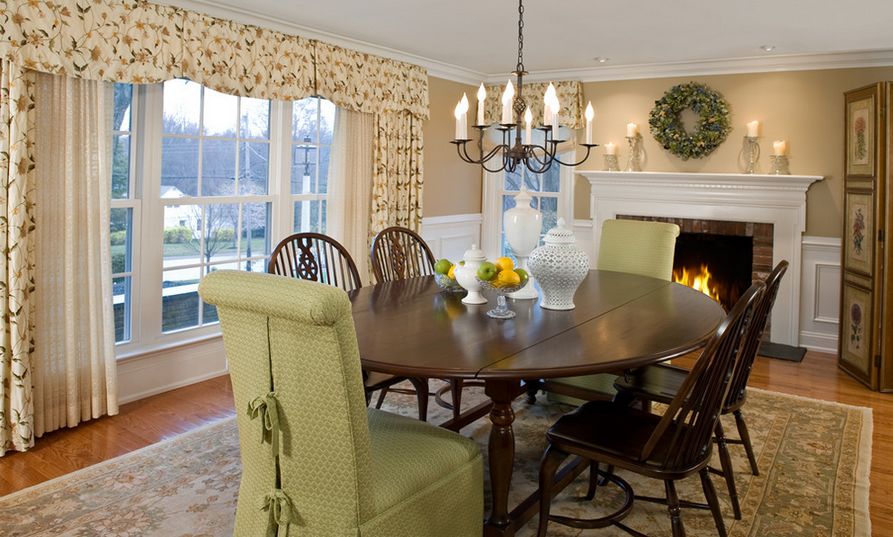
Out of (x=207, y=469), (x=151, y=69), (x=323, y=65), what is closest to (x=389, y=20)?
(x=323, y=65)

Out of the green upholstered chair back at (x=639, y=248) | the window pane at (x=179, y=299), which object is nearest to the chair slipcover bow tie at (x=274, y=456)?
the window pane at (x=179, y=299)

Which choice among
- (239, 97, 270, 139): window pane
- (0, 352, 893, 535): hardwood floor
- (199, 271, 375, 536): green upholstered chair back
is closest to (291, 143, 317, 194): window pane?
(239, 97, 270, 139): window pane

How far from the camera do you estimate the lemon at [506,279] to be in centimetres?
257

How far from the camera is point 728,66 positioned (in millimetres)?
5426

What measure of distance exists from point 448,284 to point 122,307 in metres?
2.07

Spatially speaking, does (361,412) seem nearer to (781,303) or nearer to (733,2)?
(733,2)

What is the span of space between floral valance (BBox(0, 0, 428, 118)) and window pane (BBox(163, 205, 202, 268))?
0.77 metres

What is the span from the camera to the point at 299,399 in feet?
5.72

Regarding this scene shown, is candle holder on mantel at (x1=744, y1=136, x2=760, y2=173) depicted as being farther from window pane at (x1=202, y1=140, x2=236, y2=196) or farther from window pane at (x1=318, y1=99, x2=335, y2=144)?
window pane at (x1=202, y1=140, x2=236, y2=196)

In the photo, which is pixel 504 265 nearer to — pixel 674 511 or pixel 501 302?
pixel 501 302

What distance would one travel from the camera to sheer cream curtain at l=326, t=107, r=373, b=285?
200 inches

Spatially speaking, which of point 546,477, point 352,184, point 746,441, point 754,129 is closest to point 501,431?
point 546,477

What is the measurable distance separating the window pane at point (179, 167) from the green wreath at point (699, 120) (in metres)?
3.62

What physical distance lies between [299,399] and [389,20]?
10.4 feet
